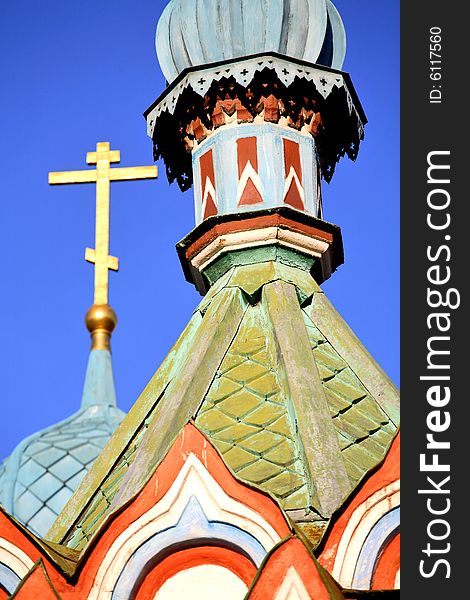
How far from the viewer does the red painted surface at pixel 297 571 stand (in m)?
8.21

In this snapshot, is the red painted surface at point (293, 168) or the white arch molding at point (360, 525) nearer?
the white arch molding at point (360, 525)

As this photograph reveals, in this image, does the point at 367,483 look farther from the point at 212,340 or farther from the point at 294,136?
the point at 294,136

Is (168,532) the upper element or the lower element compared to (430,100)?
lower

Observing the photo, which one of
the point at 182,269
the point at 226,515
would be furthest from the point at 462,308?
the point at 182,269

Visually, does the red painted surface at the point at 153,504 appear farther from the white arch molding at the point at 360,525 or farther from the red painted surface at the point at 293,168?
the red painted surface at the point at 293,168

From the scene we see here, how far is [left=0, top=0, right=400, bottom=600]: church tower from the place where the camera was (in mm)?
8836

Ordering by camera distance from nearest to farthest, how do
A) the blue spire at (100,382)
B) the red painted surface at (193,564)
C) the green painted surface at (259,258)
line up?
1. the red painted surface at (193,564)
2. the green painted surface at (259,258)
3. the blue spire at (100,382)

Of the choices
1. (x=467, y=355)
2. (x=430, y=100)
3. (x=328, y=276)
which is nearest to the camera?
(x=467, y=355)

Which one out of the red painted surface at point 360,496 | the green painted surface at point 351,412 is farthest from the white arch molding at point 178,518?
the green painted surface at point 351,412

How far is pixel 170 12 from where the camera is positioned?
1194 cm

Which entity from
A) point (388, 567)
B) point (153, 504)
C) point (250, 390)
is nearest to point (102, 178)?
point (250, 390)

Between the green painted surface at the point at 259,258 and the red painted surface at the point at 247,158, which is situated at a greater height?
the red painted surface at the point at 247,158

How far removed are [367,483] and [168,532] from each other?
843 mm

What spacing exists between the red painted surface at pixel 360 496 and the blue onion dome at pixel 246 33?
10.7ft
